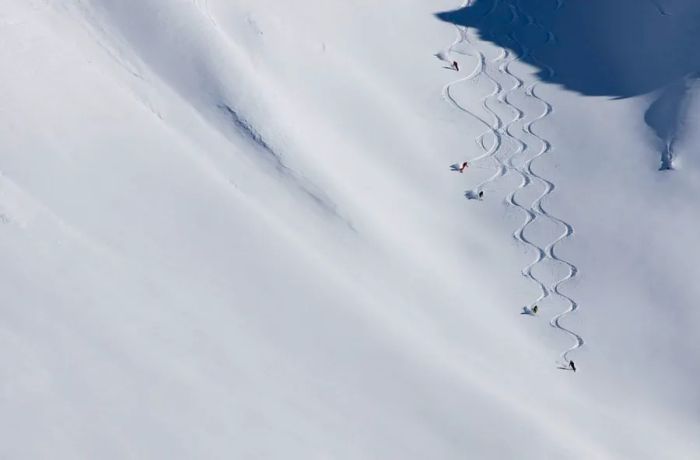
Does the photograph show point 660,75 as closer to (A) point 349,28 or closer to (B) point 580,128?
(B) point 580,128

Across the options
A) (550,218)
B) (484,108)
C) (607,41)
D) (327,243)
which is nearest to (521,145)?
(484,108)

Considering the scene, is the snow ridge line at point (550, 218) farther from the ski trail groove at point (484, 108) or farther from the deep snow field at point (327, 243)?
the ski trail groove at point (484, 108)

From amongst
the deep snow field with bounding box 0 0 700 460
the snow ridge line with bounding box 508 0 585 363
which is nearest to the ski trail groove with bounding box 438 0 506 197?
the deep snow field with bounding box 0 0 700 460

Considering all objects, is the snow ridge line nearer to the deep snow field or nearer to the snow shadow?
the deep snow field

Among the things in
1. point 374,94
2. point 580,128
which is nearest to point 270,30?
point 374,94

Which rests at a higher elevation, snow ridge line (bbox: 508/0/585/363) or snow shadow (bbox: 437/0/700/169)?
snow shadow (bbox: 437/0/700/169)

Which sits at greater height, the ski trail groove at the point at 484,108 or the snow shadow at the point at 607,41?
the snow shadow at the point at 607,41

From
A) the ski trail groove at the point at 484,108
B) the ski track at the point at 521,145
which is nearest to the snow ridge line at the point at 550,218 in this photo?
the ski track at the point at 521,145
